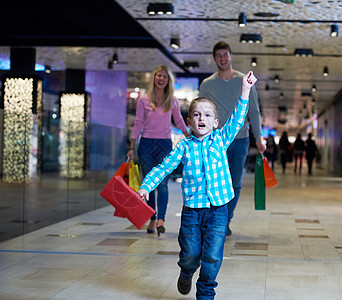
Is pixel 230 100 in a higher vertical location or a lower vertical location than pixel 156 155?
higher

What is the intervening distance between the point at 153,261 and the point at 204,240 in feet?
4.39

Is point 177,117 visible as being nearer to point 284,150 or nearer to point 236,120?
point 236,120

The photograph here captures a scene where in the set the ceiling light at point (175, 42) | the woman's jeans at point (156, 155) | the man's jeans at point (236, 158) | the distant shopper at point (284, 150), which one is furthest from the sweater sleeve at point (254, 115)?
the distant shopper at point (284, 150)

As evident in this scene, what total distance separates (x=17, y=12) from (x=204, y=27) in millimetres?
4007

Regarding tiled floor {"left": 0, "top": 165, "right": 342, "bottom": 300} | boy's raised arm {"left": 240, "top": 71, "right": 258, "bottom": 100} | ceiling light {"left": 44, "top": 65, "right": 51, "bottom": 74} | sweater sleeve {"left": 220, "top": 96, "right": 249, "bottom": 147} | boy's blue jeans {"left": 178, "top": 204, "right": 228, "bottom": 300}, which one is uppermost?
ceiling light {"left": 44, "top": 65, "right": 51, "bottom": 74}

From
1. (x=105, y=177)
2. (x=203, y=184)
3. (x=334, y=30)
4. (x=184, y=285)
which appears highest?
(x=334, y=30)

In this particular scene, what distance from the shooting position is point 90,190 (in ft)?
26.9

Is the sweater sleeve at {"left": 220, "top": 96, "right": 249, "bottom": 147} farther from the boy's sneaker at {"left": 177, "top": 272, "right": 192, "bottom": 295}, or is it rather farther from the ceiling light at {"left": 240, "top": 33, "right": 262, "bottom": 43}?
the ceiling light at {"left": 240, "top": 33, "right": 262, "bottom": 43}

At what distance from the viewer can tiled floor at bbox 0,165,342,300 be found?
11.7 feet

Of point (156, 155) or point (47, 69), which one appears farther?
point (47, 69)

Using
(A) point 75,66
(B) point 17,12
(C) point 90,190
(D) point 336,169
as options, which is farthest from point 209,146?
(D) point 336,169

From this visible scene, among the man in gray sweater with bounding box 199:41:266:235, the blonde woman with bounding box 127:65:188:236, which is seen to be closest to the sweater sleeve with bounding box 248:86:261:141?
the man in gray sweater with bounding box 199:41:266:235

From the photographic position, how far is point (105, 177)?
887 centimetres

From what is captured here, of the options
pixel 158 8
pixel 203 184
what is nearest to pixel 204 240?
pixel 203 184
